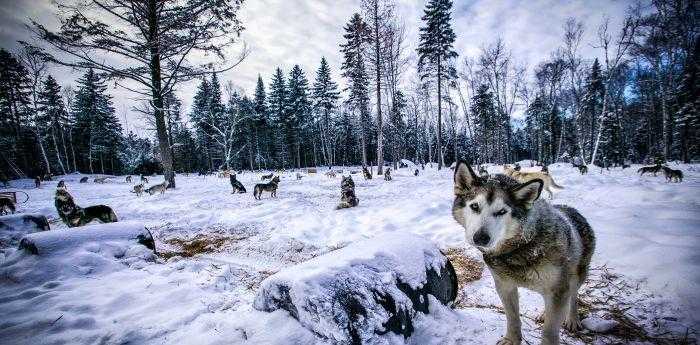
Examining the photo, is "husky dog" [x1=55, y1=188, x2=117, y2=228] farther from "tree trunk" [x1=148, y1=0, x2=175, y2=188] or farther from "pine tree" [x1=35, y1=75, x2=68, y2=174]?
"pine tree" [x1=35, y1=75, x2=68, y2=174]

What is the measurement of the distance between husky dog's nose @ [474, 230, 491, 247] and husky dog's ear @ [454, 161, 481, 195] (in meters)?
0.49

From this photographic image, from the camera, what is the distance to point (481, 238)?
223 centimetres

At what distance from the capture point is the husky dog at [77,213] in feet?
24.6

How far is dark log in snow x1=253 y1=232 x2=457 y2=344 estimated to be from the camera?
2068mm

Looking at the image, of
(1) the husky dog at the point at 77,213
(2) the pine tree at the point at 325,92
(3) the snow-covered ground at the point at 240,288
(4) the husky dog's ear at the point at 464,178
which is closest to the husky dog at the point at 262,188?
(1) the husky dog at the point at 77,213

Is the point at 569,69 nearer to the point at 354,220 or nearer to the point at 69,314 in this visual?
the point at 354,220

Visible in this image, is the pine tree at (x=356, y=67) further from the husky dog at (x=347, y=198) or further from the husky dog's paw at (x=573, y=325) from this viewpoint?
the husky dog's paw at (x=573, y=325)

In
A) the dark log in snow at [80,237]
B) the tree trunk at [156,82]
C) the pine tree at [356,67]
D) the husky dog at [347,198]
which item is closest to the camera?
the dark log in snow at [80,237]

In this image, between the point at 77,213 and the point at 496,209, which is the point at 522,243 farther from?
the point at 77,213

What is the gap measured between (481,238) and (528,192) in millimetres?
553

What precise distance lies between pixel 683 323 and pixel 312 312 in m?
3.31

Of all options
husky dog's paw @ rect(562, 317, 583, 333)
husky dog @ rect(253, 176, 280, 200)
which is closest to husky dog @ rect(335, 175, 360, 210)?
husky dog @ rect(253, 176, 280, 200)

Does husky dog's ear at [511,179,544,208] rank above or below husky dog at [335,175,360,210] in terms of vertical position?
above

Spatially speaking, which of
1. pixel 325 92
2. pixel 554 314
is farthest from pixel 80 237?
pixel 325 92
